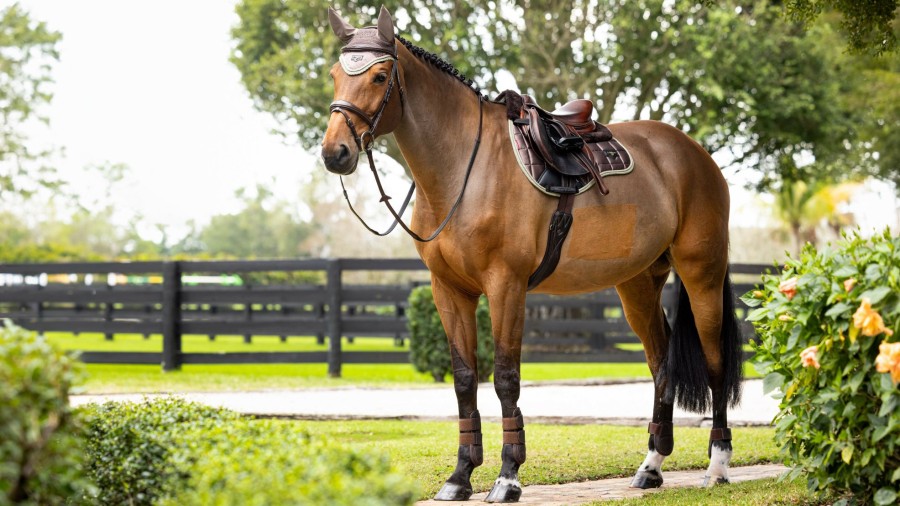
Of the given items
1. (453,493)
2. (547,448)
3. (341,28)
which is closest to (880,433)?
(453,493)

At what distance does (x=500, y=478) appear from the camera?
4.66 m

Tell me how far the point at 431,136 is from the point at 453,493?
186 centimetres

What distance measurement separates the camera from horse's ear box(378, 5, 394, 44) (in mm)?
4575

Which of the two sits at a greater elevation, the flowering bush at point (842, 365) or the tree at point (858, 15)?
the tree at point (858, 15)

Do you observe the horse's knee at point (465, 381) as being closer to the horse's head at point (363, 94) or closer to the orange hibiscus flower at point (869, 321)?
the horse's head at point (363, 94)

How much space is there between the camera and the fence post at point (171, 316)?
13.7 metres

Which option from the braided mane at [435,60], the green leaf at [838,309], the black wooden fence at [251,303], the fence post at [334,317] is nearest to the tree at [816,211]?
the black wooden fence at [251,303]

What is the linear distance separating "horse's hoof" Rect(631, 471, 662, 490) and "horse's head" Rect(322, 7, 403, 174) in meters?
2.40

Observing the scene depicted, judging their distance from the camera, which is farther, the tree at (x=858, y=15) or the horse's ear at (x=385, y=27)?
the tree at (x=858, y=15)

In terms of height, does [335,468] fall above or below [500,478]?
above

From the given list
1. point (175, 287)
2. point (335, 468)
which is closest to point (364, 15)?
point (175, 287)

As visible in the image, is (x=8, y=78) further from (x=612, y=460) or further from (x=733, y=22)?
(x=612, y=460)

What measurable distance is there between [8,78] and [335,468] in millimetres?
28440

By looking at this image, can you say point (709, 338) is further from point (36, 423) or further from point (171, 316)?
Result: point (171, 316)
